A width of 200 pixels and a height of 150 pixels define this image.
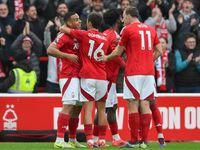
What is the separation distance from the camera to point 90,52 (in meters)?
7.84

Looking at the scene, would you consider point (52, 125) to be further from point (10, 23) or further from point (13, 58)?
point (10, 23)

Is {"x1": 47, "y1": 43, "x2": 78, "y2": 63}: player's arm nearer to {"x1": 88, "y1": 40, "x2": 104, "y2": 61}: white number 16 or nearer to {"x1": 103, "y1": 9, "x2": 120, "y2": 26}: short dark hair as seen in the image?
{"x1": 88, "y1": 40, "x2": 104, "y2": 61}: white number 16

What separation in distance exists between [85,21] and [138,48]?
364 centimetres

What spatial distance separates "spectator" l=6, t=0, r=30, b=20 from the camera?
12.3 m

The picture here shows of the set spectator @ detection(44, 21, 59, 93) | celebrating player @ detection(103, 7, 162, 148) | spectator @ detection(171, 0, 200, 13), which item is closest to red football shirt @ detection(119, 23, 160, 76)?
celebrating player @ detection(103, 7, 162, 148)

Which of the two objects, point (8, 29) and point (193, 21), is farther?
point (193, 21)

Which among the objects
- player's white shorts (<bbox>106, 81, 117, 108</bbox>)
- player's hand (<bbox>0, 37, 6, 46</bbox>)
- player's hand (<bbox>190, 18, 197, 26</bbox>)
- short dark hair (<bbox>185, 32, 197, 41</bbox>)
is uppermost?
player's hand (<bbox>190, 18, 197, 26</bbox>)

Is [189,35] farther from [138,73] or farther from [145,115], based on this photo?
[145,115]

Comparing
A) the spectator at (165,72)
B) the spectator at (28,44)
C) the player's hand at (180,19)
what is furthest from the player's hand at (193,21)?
the spectator at (28,44)

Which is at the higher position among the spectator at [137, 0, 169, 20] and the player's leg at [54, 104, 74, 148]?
the spectator at [137, 0, 169, 20]

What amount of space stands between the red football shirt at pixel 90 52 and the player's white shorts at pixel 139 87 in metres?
0.50

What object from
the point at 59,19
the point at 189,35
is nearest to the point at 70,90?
the point at 59,19

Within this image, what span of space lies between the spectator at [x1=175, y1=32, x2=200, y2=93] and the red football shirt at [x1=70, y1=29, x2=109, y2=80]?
4485mm

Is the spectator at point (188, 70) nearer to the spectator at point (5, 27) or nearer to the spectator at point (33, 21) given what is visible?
the spectator at point (33, 21)
